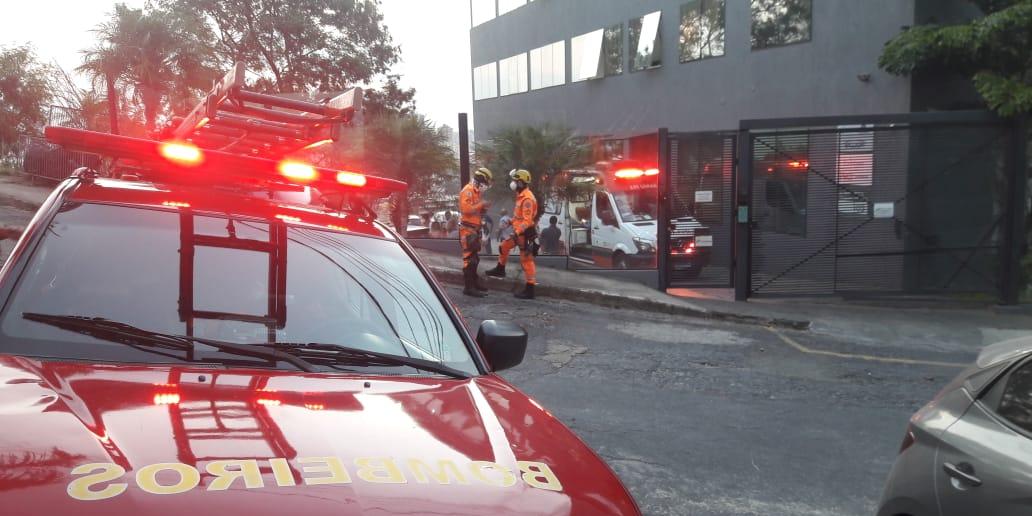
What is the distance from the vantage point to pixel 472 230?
12.3m

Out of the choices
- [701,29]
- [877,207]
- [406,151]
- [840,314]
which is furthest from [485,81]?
[840,314]

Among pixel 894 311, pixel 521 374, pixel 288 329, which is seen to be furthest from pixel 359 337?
pixel 894 311

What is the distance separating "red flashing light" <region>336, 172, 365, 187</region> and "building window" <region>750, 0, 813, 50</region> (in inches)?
678

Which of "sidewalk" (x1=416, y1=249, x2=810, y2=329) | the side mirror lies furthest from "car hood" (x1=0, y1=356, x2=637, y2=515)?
"sidewalk" (x1=416, y1=249, x2=810, y2=329)

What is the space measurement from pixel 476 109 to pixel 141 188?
32278 mm

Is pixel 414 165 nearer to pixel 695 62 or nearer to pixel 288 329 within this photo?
pixel 695 62

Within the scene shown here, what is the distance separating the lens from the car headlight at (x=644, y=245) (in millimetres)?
15094

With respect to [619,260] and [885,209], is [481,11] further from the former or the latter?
[885,209]

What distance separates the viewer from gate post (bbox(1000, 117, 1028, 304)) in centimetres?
1216

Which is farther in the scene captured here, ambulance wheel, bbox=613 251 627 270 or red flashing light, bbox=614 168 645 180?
red flashing light, bbox=614 168 645 180

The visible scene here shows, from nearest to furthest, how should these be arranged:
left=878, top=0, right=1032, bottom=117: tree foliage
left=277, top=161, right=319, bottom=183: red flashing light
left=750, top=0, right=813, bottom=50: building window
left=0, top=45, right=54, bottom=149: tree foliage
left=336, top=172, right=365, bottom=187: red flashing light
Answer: left=277, top=161, right=319, bottom=183: red flashing light < left=336, top=172, right=365, bottom=187: red flashing light < left=878, top=0, right=1032, bottom=117: tree foliage < left=750, top=0, right=813, bottom=50: building window < left=0, top=45, right=54, bottom=149: tree foliage

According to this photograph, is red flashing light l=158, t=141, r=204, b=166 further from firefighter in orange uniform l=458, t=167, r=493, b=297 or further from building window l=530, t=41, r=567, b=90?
building window l=530, t=41, r=567, b=90

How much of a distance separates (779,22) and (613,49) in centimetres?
703

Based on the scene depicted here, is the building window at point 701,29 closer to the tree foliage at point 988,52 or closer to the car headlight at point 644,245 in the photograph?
the tree foliage at point 988,52
